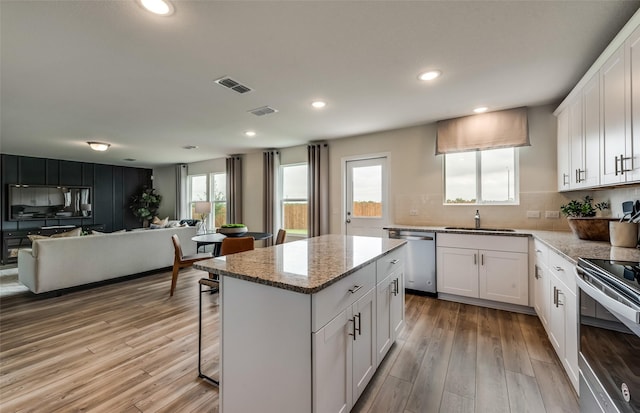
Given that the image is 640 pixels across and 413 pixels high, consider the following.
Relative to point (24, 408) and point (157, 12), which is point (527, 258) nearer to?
point (157, 12)

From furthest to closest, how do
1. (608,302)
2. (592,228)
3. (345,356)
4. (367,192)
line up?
1. (367,192)
2. (592,228)
3. (345,356)
4. (608,302)

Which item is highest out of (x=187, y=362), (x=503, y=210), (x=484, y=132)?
(x=484, y=132)

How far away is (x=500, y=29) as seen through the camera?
1.86 metres

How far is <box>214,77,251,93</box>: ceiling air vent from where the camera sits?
8.60ft

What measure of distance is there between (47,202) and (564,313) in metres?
9.96

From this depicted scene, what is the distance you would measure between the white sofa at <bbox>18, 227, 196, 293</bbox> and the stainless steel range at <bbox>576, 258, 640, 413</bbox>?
531cm

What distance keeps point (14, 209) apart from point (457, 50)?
9.39 m

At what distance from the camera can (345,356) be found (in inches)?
57.3

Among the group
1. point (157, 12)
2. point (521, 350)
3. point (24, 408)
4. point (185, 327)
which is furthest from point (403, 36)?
point (24, 408)

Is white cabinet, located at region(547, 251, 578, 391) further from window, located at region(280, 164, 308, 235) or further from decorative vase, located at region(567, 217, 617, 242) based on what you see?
window, located at region(280, 164, 308, 235)

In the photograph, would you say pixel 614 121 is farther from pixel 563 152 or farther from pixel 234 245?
pixel 234 245

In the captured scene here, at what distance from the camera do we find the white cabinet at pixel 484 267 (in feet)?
9.78

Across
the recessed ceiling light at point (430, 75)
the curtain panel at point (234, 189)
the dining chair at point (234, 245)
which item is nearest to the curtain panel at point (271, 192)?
the curtain panel at point (234, 189)

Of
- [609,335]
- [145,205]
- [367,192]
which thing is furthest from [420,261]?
[145,205]
